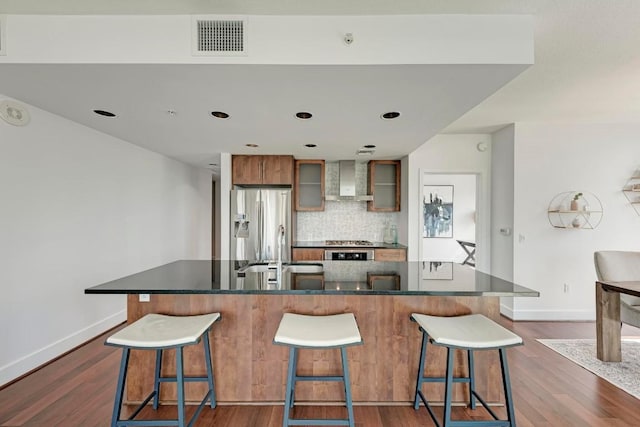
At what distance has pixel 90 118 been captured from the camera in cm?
282

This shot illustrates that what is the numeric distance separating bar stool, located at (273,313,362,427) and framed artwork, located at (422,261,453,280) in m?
0.68

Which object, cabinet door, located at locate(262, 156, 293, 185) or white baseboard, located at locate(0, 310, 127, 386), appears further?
cabinet door, located at locate(262, 156, 293, 185)

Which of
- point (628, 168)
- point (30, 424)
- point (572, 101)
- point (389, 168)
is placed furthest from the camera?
point (389, 168)

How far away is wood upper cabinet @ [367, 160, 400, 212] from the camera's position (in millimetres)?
4715

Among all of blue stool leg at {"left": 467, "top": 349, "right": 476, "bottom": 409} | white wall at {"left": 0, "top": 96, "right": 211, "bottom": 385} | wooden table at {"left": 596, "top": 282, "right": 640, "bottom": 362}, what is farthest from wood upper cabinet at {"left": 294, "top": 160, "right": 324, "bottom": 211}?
wooden table at {"left": 596, "top": 282, "right": 640, "bottom": 362}

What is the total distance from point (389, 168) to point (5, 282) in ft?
14.7

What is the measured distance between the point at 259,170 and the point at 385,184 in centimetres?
196

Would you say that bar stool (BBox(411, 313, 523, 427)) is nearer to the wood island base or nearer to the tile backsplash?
the wood island base

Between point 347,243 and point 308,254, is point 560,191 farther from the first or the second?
point 308,254

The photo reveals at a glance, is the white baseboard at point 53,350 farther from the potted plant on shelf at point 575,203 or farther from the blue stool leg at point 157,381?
the potted plant on shelf at point 575,203

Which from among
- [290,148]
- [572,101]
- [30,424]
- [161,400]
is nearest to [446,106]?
[572,101]

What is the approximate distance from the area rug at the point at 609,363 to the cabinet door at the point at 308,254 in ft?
8.86

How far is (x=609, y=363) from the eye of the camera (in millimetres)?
2689

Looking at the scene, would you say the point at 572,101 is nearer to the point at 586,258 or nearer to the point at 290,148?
the point at 586,258
